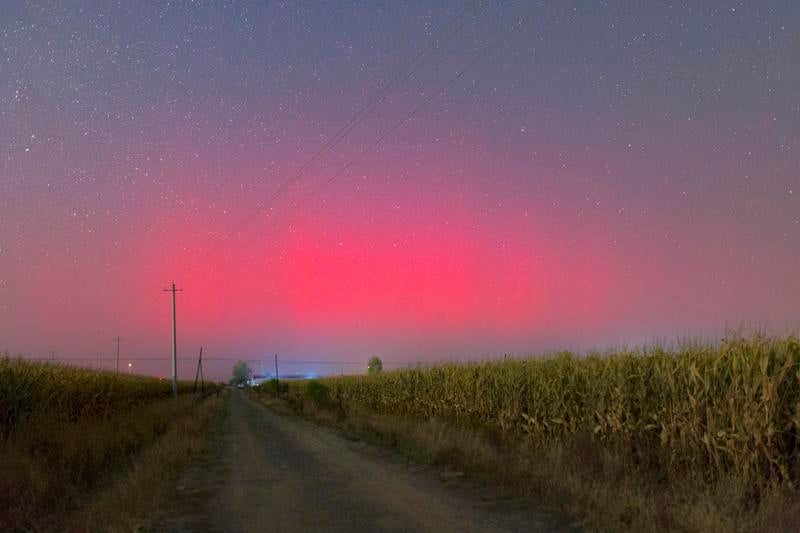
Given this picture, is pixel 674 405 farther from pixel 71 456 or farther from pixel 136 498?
pixel 71 456

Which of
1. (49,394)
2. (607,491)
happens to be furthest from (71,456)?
(607,491)

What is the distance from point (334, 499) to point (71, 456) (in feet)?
21.9

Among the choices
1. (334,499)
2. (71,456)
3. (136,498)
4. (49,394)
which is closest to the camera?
(136,498)

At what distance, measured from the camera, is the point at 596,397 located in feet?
42.7

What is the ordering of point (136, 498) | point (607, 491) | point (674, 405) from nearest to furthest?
point (607, 491) → point (136, 498) → point (674, 405)

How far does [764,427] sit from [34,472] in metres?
11.6

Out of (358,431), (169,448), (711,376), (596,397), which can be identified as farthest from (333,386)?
(711,376)

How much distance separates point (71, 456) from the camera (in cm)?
1254

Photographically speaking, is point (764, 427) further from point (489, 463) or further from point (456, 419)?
point (456, 419)

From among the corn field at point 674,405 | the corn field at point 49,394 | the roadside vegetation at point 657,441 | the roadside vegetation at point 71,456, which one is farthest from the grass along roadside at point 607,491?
the corn field at point 49,394

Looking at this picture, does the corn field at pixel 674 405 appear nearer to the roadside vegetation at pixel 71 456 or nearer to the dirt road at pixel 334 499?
the dirt road at pixel 334 499

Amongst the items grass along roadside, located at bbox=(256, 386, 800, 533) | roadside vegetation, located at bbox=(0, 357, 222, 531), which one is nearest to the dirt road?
grass along roadside, located at bbox=(256, 386, 800, 533)

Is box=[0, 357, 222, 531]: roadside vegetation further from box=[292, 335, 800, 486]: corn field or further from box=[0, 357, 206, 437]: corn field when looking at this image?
box=[292, 335, 800, 486]: corn field

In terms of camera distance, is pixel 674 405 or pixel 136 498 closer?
pixel 136 498
